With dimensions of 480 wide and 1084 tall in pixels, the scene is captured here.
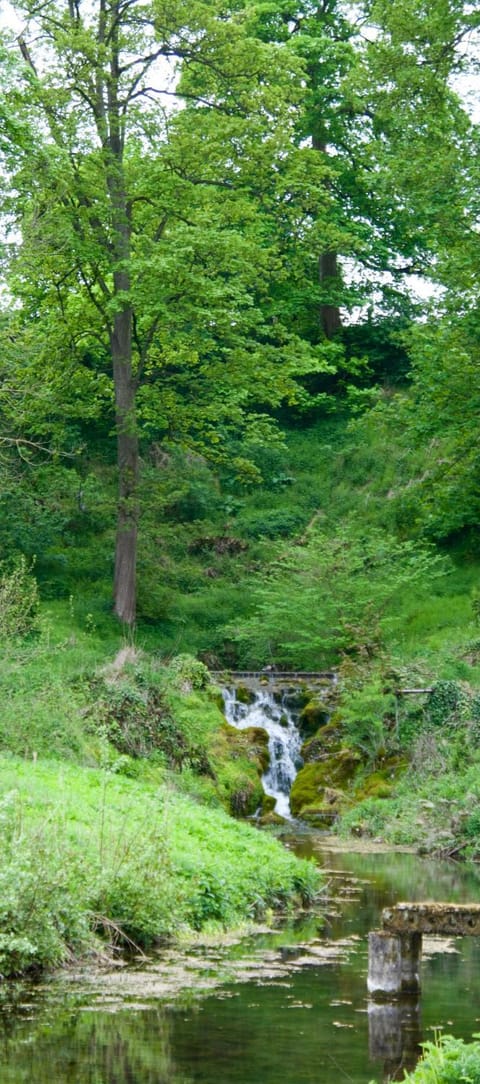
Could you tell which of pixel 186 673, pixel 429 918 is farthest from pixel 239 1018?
pixel 186 673

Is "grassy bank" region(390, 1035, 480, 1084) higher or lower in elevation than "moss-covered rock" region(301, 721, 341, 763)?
lower

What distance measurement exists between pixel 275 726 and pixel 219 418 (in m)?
7.81

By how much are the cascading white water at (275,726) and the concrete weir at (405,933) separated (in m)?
14.1

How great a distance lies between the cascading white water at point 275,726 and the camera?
25297 millimetres

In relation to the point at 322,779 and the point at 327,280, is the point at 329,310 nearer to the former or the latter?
the point at 327,280

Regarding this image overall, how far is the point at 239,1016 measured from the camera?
31.7ft

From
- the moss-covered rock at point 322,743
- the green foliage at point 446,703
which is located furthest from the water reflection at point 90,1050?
the moss-covered rock at point 322,743

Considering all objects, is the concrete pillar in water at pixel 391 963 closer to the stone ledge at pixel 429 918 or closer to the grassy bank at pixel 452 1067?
the stone ledge at pixel 429 918

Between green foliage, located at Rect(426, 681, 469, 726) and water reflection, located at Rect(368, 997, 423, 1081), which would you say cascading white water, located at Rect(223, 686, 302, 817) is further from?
water reflection, located at Rect(368, 997, 423, 1081)

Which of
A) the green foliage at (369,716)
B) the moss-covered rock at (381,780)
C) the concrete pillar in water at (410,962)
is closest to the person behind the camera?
the concrete pillar in water at (410,962)

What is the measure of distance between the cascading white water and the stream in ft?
39.8

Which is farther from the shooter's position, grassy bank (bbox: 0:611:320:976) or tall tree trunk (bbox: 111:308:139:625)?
tall tree trunk (bbox: 111:308:139:625)

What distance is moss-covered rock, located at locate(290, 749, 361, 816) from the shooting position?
24.0 meters

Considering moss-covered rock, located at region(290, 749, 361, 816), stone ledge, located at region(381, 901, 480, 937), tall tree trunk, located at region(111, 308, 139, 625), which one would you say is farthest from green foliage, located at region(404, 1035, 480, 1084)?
tall tree trunk, located at region(111, 308, 139, 625)
